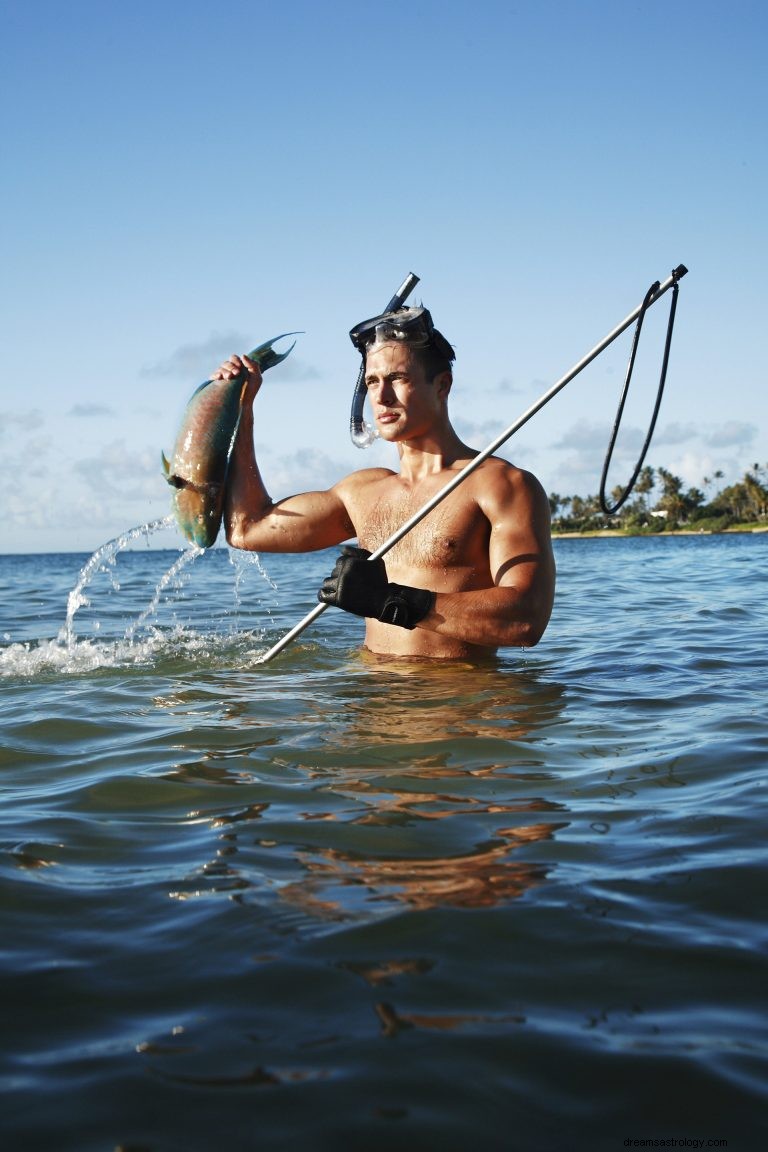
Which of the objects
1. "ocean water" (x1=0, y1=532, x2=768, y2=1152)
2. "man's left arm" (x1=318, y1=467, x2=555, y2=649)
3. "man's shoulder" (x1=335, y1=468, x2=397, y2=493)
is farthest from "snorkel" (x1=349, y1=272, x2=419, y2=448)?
"ocean water" (x1=0, y1=532, x2=768, y2=1152)

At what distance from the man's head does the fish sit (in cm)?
51

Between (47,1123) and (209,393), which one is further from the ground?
(209,393)

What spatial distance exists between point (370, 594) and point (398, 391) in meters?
1.29

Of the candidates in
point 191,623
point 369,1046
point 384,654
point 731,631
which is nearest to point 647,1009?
point 369,1046

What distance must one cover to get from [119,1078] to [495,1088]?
588 mm

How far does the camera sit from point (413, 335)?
210 inches

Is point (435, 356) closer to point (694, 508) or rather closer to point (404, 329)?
point (404, 329)

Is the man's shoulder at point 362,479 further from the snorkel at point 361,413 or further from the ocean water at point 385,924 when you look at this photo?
the ocean water at point 385,924

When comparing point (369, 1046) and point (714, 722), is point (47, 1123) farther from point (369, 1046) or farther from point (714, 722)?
point (714, 722)

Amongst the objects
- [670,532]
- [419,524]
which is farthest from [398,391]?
[670,532]

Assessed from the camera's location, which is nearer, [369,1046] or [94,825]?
[369,1046]

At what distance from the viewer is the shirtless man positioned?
4.68 m

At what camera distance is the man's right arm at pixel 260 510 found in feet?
18.4

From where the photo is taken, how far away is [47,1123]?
1570mm
